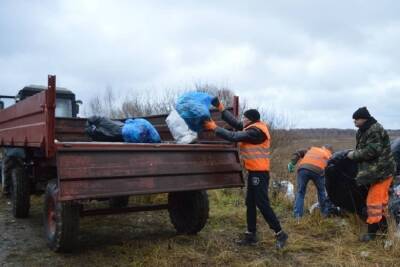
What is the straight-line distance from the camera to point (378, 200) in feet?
19.3

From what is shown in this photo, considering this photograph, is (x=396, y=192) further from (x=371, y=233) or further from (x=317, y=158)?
(x=317, y=158)

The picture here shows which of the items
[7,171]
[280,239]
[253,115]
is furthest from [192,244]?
[7,171]

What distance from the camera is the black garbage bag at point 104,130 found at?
5.93 meters

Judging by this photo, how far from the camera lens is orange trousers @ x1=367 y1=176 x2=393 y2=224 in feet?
19.2

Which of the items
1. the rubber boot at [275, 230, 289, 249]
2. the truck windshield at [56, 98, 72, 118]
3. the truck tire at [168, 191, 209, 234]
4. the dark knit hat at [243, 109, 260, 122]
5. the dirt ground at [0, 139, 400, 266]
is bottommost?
the dirt ground at [0, 139, 400, 266]

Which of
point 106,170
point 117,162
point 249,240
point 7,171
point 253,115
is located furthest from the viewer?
point 7,171

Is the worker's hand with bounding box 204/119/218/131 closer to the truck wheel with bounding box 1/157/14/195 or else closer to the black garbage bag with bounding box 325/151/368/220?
the black garbage bag with bounding box 325/151/368/220

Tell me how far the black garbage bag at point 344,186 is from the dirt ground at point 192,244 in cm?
20

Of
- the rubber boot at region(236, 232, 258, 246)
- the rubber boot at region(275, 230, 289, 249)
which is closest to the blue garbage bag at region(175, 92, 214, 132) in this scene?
the rubber boot at region(236, 232, 258, 246)

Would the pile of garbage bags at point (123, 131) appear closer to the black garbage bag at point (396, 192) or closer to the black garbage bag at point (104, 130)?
the black garbage bag at point (104, 130)

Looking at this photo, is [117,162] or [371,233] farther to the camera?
[371,233]

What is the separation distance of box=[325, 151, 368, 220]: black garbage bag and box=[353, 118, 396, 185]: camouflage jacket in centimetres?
70

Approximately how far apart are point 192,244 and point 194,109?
1.64m

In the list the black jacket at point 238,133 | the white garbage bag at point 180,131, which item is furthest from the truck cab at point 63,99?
the black jacket at point 238,133
